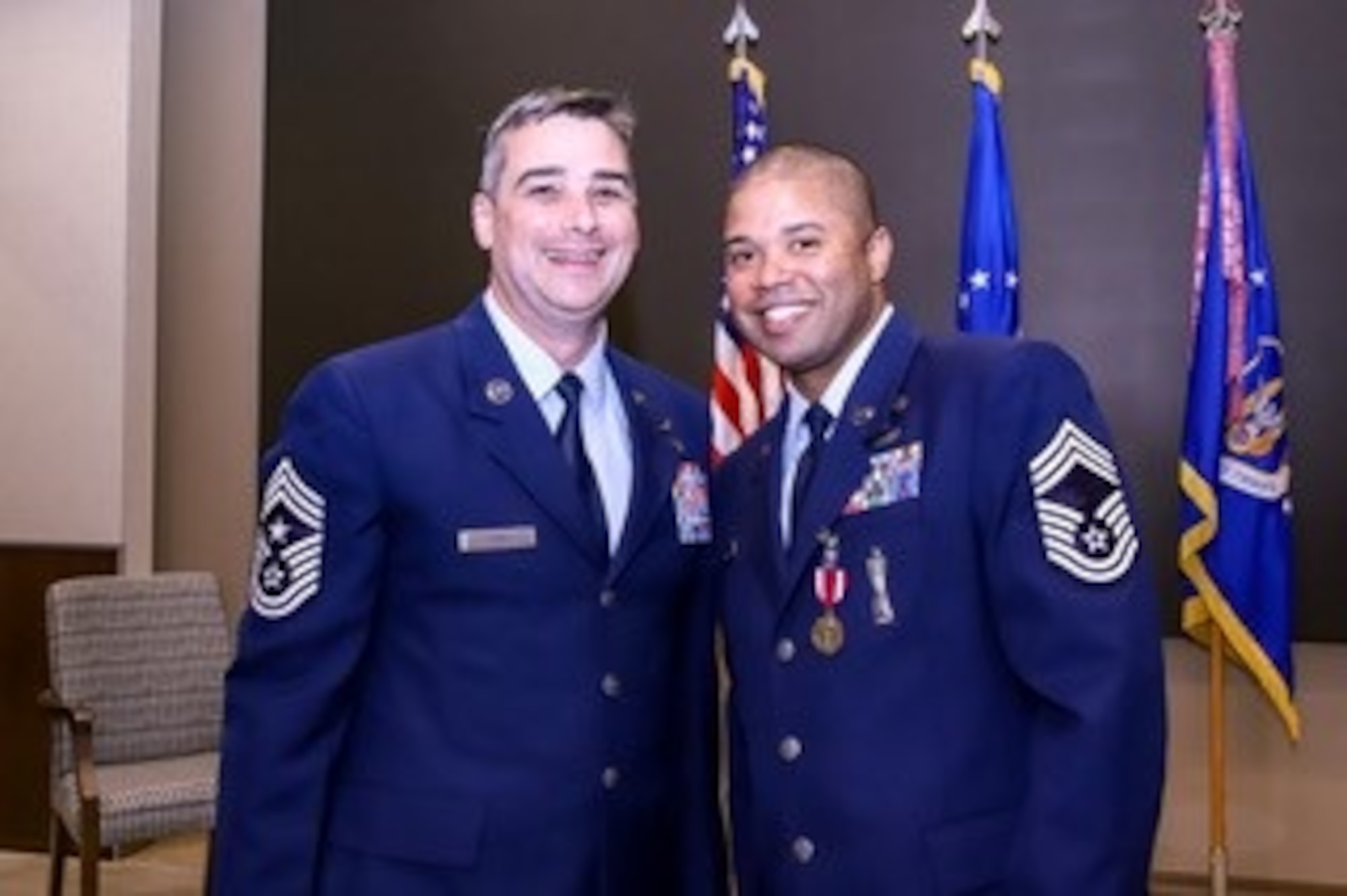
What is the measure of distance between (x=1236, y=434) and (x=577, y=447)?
2.57m

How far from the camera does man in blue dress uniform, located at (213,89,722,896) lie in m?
1.59

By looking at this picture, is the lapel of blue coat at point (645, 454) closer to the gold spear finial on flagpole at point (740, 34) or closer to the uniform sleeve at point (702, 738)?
the uniform sleeve at point (702, 738)

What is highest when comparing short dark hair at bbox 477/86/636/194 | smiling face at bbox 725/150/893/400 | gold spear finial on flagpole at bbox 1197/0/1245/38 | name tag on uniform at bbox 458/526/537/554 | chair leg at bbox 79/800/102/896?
gold spear finial on flagpole at bbox 1197/0/1245/38

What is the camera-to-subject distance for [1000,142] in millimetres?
4035

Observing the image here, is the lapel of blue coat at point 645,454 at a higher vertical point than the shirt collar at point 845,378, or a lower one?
lower

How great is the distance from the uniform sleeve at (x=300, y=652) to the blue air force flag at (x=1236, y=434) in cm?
276

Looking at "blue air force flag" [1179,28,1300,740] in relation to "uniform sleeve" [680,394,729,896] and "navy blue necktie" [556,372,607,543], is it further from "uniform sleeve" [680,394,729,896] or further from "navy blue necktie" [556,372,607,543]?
"navy blue necktie" [556,372,607,543]

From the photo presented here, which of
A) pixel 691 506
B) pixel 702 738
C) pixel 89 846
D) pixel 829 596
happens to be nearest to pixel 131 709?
pixel 89 846

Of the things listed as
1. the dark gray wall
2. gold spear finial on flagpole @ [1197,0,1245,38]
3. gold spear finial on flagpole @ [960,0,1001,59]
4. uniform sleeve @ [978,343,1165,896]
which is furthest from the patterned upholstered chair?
gold spear finial on flagpole @ [1197,0,1245,38]

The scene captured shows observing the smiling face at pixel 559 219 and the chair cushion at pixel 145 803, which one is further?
the chair cushion at pixel 145 803

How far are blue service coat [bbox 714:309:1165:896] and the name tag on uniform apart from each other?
11.4 inches

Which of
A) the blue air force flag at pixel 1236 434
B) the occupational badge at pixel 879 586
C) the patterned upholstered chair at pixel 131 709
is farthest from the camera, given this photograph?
the blue air force flag at pixel 1236 434

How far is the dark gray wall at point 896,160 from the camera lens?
4012 mm

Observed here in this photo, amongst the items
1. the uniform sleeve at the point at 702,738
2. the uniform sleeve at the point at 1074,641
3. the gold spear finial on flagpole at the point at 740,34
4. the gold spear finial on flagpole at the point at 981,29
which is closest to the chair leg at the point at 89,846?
the uniform sleeve at the point at 702,738
